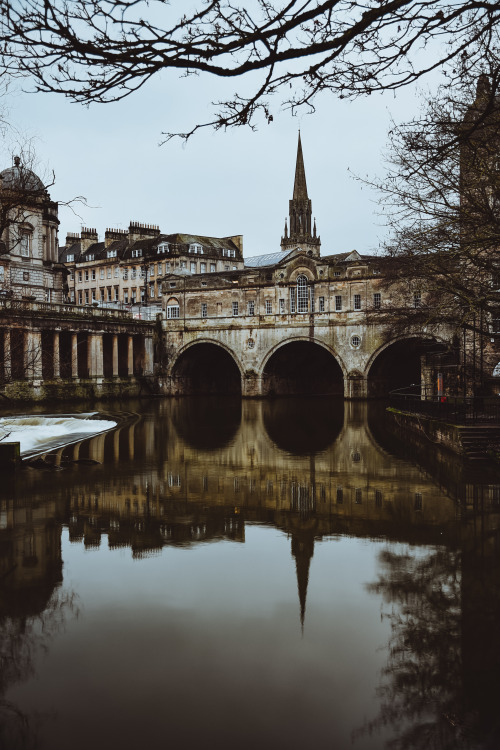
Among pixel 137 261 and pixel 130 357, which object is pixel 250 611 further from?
pixel 137 261

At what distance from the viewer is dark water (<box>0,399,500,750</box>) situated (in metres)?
4.98

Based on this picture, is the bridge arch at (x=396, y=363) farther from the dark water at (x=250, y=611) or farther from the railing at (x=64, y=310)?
the dark water at (x=250, y=611)

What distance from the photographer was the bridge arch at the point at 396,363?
3941cm

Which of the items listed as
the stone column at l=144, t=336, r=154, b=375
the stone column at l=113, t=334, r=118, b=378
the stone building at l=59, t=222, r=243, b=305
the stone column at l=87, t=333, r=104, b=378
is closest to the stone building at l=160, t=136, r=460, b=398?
the stone column at l=144, t=336, r=154, b=375

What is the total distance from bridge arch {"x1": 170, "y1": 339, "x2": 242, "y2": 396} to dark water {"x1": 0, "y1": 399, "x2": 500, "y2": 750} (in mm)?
32763

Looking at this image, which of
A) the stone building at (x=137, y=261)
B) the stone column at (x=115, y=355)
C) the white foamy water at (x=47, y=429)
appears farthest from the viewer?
the stone building at (x=137, y=261)

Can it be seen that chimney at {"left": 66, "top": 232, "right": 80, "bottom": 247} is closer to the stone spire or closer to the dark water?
the stone spire

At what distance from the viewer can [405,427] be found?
24.5 meters

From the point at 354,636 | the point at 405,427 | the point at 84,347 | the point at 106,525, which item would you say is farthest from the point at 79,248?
the point at 354,636

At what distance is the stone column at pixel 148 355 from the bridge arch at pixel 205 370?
160 cm

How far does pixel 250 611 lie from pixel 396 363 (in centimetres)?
3893

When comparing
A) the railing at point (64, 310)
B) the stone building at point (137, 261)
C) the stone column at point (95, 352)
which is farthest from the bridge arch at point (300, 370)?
the stone building at point (137, 261)

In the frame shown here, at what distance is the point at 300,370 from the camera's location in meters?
48.2

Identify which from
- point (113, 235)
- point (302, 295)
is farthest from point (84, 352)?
point (113, 235)
